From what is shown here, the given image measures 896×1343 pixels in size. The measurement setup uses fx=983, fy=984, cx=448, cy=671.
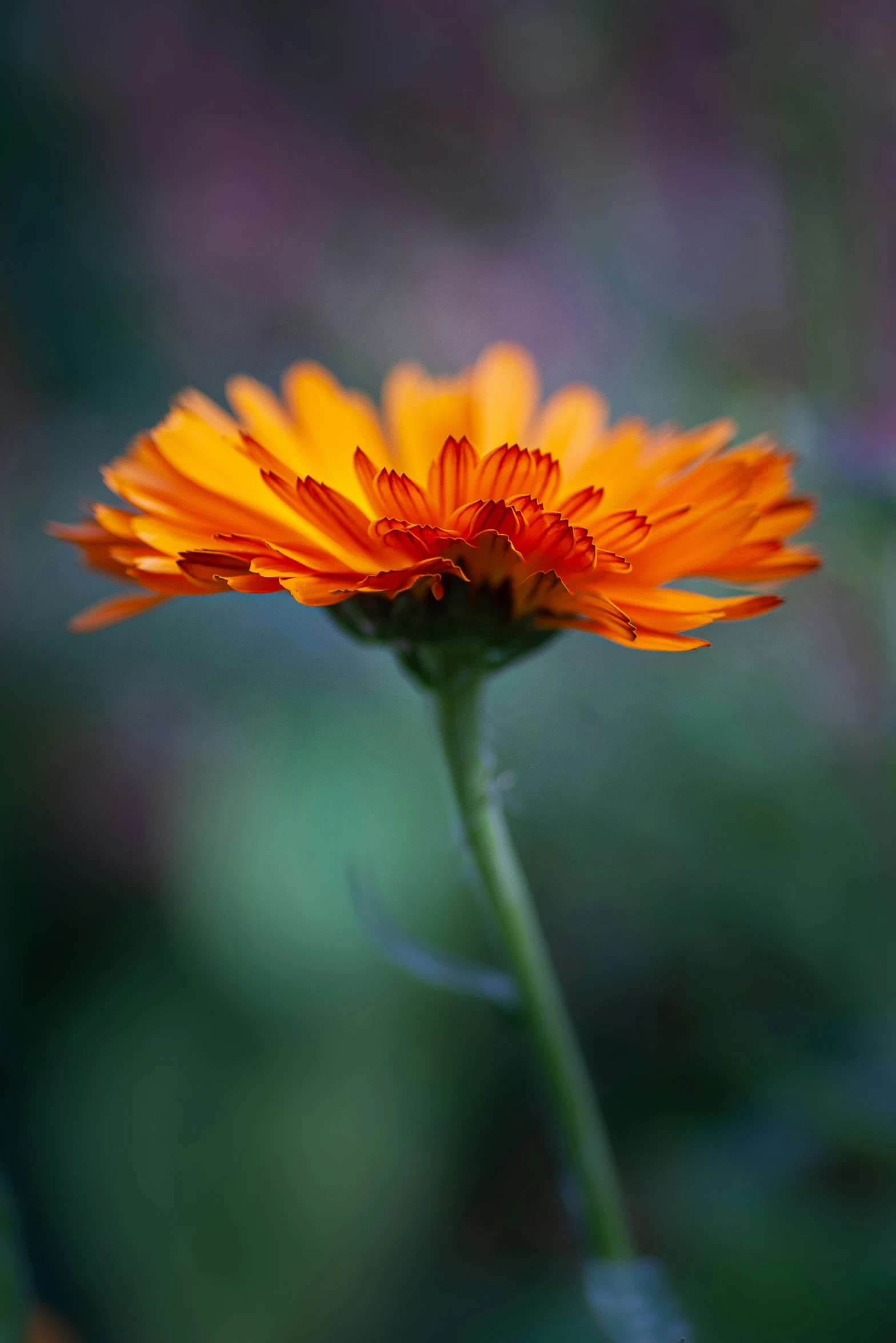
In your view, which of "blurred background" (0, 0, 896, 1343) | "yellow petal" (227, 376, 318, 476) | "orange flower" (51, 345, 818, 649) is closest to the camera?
"orange flower" (51, 345, 818, 649)

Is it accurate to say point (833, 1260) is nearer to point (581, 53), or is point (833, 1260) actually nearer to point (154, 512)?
point (154, 512)

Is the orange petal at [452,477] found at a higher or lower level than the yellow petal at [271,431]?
lower

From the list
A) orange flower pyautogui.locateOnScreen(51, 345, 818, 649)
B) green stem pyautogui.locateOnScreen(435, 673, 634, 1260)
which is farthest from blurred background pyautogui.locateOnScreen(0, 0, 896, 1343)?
orange flower pyautogui.locateOnScreen(51, 345, 818, 649)

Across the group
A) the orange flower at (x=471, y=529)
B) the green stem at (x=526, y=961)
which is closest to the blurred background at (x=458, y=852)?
the green stem at (x=526, y=961)

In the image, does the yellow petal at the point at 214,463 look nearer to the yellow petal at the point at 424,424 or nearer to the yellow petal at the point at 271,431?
the yellow petal at the point at 271,431

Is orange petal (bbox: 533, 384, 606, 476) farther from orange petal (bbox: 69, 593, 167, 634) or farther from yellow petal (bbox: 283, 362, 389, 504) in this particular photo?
orange petal (bbox: 69, 593, 167, 634)

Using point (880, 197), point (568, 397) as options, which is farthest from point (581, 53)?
point (568, 397)
